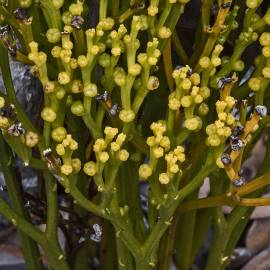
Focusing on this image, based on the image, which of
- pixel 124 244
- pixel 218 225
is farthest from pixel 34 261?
pixel 218 225

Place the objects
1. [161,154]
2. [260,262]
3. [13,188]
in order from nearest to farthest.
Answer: [161,154] < [13,188] < [260,262]

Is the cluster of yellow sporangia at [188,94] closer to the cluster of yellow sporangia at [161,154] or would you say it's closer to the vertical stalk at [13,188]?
the cluster of yellow sporangia at [161,154]

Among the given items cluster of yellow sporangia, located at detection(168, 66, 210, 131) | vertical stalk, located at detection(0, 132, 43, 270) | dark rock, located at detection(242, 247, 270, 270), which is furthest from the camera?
dark rock, located at detection(242, 247, 270, 270)

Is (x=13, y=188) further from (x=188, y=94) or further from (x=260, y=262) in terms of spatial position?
(x=260, y=262)

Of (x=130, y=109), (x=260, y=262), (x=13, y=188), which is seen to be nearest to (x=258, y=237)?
(x=260, y=262)

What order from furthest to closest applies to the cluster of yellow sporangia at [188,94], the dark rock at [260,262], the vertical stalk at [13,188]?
the dark rock at [260,262]
the vertical stalk at [13,188]
the cluster of yellow sporangia at [188,94]

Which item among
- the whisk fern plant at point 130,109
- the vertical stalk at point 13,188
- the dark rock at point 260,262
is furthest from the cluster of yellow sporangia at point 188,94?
the dark rock at point 260,262

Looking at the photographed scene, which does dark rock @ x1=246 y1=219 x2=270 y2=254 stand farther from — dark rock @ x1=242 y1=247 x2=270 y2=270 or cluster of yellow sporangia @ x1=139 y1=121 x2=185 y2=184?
cluster of yellow sporangia @ x1=139 y1=121 x2=185 y2=184

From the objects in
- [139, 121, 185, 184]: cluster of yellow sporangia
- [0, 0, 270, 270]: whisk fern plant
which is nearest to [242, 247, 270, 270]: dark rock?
[0, 0, 270, 270]: whisk fern plant
